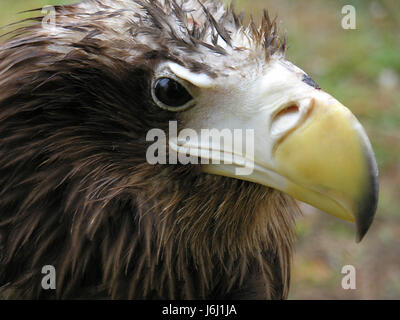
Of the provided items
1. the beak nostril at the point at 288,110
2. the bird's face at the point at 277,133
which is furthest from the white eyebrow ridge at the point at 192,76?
the beak nostril at the point at 288,110

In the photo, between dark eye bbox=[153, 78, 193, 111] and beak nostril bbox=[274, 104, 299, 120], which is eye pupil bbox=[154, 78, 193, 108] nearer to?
dark eye bbox=[153, 78, 193, 111]

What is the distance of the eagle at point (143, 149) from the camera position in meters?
2.10

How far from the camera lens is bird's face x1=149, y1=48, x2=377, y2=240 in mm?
1971

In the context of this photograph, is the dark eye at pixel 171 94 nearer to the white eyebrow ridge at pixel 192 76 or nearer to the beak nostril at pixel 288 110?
the white eyebrow ridge at pixel 192 76

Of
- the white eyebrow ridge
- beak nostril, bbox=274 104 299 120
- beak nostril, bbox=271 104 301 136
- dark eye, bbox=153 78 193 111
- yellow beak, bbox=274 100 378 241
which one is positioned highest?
the white eyebrow ridge

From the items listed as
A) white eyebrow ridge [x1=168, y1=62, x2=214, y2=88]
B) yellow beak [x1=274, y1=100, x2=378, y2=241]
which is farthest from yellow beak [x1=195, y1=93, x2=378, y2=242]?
white eyebrow ridge [x1=168, y1=62, x2=214, y2=88]

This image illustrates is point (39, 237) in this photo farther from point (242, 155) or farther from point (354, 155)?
point (354, 155)

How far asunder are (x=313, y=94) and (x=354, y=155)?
0.24 metres

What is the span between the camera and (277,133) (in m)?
2.03

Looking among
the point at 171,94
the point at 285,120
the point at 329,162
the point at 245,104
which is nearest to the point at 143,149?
the point at 171,94

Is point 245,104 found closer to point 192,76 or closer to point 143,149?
point 192,76

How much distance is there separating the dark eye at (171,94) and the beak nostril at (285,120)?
331 mm

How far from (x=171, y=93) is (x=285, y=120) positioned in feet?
1.38

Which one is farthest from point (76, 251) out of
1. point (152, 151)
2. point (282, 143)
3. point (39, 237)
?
point (282, 143)
